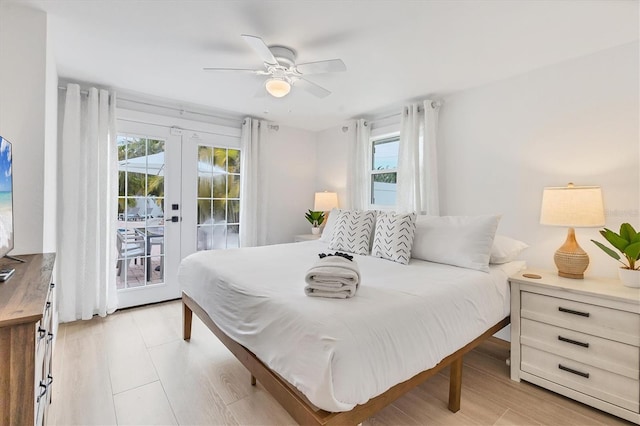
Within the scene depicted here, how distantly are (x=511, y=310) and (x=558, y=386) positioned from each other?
0.50 metres

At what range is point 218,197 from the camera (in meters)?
4.05

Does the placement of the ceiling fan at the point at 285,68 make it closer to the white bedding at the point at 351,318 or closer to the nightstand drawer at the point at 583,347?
the white bedding at the point at 351,318

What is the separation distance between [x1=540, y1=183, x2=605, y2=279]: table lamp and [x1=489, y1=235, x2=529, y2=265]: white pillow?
0.27 meters

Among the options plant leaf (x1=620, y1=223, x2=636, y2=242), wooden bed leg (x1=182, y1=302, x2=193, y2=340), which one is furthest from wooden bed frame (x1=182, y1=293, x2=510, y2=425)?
plant leaf (x1=620, y1=223, x2=636, y2=242)

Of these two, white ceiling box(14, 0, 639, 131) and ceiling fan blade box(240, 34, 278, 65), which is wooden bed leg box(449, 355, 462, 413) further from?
ceiling fan blade box(240, 34, 278, 65)


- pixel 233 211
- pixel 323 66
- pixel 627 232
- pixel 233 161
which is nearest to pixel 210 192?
pixel 233 211

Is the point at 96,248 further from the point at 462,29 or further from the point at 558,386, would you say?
the point at 558,386

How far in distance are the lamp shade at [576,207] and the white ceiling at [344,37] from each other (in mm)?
1065

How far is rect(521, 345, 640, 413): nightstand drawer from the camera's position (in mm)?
1712

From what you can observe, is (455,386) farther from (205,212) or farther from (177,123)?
(177,123)

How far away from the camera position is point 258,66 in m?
2.58

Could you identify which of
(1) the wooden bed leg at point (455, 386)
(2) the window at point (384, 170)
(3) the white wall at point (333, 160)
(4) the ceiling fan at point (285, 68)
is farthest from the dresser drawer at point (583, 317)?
(3) the white wall at point (333, 160)

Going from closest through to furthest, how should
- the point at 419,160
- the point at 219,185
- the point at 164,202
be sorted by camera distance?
the point at 419,160 → the point at 164,202 → the point at 219,185

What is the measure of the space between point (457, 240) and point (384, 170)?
1806mm
